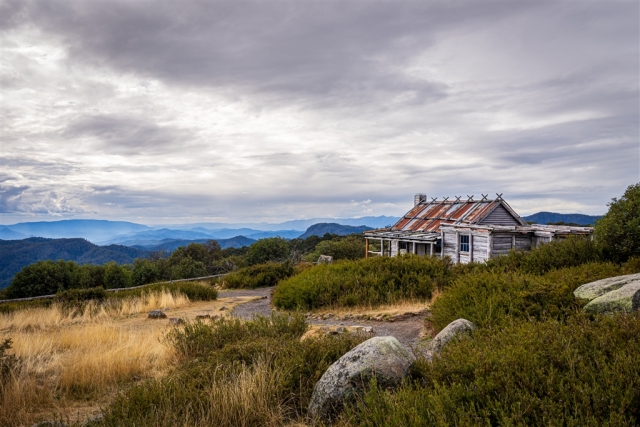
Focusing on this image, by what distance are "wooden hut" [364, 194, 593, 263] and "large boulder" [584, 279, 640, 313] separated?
37.1 feet

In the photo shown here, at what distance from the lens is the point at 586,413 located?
9.80 ft

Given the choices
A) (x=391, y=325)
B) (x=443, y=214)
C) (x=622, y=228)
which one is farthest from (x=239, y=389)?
(x=443, y=214)

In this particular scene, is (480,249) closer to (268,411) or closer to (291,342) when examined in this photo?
(291,342)

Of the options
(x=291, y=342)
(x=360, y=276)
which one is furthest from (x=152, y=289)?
(x=291, y=342)

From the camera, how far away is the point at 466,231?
21.6m

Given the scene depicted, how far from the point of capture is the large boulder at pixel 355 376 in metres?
4.20

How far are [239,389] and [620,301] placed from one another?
547 centimetres

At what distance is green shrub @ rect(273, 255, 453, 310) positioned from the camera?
12.2 m

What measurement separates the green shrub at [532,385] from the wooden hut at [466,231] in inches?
541

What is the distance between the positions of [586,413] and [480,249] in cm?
1885

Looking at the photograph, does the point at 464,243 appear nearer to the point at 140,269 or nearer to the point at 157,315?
the point at 157,315

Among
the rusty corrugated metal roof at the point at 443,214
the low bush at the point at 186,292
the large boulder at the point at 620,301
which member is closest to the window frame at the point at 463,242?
the rusty corrugated metal roof at the point at 443,214

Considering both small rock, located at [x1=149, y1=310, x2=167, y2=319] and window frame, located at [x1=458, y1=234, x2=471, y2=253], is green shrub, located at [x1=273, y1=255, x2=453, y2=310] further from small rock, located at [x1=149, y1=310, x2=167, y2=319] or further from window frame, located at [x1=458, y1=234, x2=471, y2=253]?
window frame, located at [x1=458, y1=234, x2=471, y2=253]

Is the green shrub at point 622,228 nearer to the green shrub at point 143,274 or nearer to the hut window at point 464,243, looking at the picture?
the hut window at point 464,243
